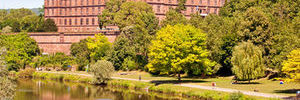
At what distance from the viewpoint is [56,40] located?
109750 millimetres

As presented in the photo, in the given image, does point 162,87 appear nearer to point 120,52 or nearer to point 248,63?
point 248,63

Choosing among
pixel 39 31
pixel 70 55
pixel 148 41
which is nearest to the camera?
pixel 148 41

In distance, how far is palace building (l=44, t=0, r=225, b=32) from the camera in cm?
12606

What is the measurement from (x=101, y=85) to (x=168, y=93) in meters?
15.2

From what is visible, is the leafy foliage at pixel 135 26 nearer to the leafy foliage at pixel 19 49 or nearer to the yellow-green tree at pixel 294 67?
the leafy foliage at pixel 19 49

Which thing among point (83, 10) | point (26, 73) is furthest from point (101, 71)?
point (83, 10)

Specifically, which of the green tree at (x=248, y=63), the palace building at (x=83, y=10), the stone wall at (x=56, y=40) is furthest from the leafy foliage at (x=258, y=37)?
the palace building at (x=83, y=10)

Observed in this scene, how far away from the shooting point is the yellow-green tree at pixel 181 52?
203 ft

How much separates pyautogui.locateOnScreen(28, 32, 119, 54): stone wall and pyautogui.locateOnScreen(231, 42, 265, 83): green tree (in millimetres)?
52509

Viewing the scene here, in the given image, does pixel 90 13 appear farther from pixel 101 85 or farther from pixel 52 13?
pixel 101 85

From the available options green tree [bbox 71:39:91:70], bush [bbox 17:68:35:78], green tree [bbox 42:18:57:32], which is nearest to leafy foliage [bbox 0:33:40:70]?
bush [bbox 17:68:35:78]

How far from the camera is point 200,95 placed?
171 feet

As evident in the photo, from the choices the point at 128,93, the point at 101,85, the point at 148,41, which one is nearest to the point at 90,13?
the point at 148,41

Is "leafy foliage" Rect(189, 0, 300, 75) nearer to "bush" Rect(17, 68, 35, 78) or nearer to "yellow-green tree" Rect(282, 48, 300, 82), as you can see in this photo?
"yellow-green tree" Rect(282, 48, 300, 82)
